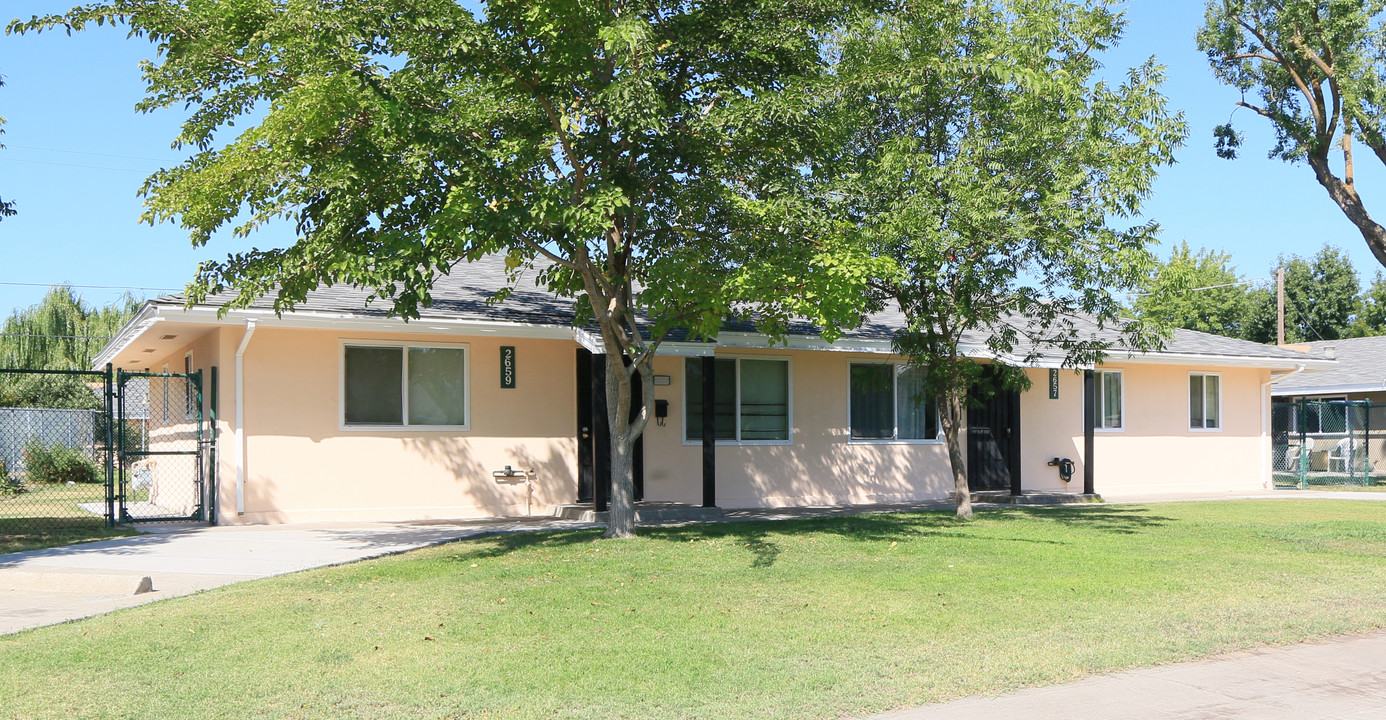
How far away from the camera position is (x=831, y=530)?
13367mm

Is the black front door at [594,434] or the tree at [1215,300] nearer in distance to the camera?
the black front door at [594,434]

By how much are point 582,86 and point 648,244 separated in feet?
6.82

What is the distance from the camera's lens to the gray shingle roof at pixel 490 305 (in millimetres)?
14117

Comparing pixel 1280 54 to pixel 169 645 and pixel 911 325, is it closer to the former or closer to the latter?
pixel 911 325

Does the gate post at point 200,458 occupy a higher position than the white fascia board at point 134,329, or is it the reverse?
the white fascia board at point 134,329

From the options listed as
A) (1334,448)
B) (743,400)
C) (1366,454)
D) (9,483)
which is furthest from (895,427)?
(9,483)

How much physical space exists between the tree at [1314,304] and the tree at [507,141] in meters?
42.5

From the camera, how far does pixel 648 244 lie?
12.3 m

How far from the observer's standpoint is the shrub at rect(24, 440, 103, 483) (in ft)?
79.0

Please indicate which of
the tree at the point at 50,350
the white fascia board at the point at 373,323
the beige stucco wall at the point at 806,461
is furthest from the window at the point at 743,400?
the tree at the point at 50,350

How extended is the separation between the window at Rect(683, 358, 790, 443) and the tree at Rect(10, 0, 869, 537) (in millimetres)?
4792

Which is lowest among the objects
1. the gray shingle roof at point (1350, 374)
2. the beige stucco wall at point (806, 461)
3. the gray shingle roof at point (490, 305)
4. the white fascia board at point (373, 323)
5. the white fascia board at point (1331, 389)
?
the beige stucco wall at point (806, 461)

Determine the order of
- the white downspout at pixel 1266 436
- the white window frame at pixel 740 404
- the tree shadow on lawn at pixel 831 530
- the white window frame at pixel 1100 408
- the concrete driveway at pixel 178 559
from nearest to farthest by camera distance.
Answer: the concrete driveway at pixel 178 559
the tree shadow on lawn at pixel 831 530
the white window frame at pixel 740 404
the white window frame at pixel 1100 408
the white downspout at pixel 1266 436

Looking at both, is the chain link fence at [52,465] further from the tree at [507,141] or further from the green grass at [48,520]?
the tree at [507,141]
